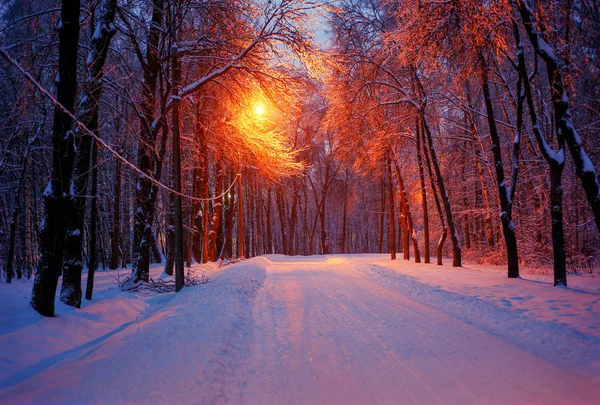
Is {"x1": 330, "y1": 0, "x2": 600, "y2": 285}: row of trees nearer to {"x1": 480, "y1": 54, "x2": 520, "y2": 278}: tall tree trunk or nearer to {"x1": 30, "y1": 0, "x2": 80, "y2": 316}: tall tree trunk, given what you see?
{"x1": 480, "y1": 54, "x2": 520, "y2": 278}: tall tree trunk

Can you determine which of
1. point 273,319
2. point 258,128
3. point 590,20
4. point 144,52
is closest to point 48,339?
point 273,319

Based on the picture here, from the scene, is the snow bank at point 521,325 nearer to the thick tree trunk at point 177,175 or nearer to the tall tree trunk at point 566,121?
the tall tree trunk at point 566,121

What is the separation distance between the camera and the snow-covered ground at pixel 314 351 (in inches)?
131

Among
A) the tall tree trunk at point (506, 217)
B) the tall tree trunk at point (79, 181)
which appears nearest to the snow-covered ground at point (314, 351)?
the tall tree trunk at point (79, 181)

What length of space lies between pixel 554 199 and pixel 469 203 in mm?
14632

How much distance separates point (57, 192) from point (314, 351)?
17.0 feet

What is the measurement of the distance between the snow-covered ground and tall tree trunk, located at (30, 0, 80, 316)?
1.33ft

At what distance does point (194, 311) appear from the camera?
20.2 ft

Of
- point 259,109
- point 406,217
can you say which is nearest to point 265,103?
point 259,109

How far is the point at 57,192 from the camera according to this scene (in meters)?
5.65

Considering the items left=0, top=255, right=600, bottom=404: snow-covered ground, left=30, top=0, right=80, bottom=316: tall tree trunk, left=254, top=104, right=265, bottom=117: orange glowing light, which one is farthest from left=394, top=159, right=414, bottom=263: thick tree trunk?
left=30, top=0, right=80, bottom=316: tall tree trunk

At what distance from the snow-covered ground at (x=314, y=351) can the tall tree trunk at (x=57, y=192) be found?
41 cm

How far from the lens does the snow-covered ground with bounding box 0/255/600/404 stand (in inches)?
131

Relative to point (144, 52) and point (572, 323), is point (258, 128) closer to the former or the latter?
point (144, 52)
